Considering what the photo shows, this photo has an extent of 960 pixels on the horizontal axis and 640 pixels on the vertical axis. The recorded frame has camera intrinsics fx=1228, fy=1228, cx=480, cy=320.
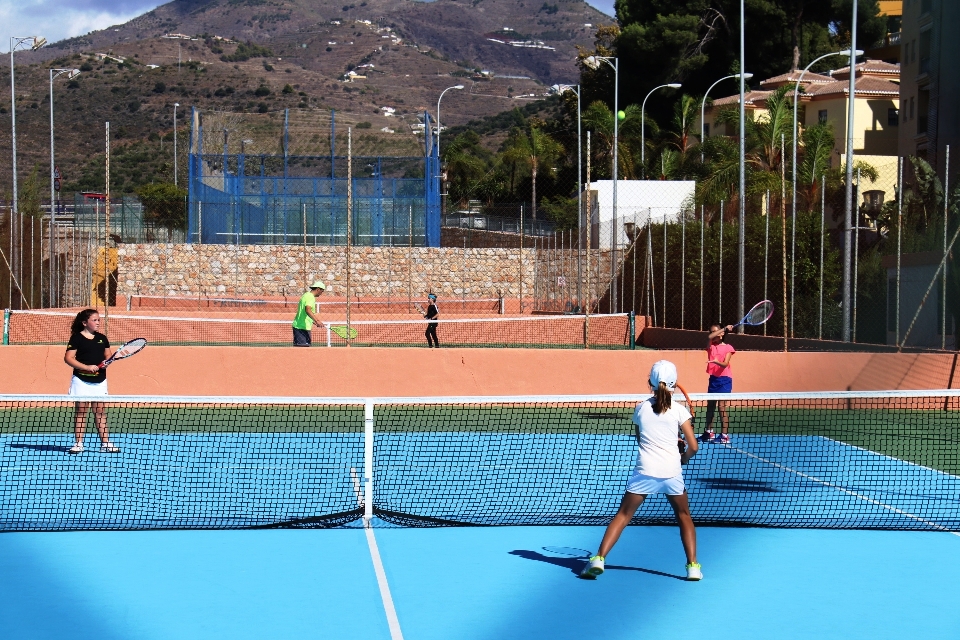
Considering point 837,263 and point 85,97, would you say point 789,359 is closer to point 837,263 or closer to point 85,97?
point 837,263

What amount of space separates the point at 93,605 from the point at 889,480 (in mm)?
7843

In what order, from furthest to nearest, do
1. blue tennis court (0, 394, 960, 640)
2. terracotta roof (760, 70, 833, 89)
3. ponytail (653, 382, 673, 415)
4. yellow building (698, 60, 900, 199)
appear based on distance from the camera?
terracotta roof (760, 70, 833, 89) < yellow building (698, 60, 900, 199) < ponytail (653, 382, 673, 415) < blue tennis court (0, 394, 960, 640)

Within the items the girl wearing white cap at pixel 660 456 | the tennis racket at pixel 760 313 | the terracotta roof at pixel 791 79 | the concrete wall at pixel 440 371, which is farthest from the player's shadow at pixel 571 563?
the terracotta roof at pixel 791 79

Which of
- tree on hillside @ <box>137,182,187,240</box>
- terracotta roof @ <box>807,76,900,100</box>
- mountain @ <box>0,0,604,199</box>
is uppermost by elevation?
mountain @ <box>0,0,604,199</box>

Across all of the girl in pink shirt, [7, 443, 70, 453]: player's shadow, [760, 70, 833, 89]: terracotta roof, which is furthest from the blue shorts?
[760, 70, 833, 89]: terracotta roof

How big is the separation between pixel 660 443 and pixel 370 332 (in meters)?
24.5

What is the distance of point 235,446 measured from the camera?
46.3 feet

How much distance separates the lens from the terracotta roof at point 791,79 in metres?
62.8

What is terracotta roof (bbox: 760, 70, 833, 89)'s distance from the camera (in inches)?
2472

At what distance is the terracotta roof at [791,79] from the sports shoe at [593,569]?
55958mm

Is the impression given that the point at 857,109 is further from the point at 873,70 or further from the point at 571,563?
the point at 571,563

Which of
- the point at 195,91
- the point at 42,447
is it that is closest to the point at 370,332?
the point at 42,447

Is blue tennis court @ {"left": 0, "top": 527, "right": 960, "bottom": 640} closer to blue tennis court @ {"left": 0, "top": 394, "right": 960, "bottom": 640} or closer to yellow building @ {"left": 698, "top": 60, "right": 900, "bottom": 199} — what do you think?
blue tennis court @ {"left": 0, "top": 394, "right": 960, "bottom": 640}

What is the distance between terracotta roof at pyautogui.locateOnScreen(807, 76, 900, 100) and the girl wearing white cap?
54.6m
